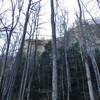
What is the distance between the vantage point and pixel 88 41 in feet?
36.2

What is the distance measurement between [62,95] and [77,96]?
113 centimetres

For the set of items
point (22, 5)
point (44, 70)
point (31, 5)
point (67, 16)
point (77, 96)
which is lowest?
point (77, 96)

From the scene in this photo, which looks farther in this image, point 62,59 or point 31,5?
point 62,59

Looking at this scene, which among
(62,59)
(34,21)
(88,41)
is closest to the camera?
(88,41)

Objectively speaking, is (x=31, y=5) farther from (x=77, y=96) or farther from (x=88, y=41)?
(x=77, y=96)

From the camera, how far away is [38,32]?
43.2 feet

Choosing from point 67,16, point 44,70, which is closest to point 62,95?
point 44,70

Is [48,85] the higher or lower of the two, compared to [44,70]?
lower

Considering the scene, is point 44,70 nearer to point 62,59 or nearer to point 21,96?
point 62,59

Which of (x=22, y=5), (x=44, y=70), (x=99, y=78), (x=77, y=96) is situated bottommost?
(x=77, y=96)

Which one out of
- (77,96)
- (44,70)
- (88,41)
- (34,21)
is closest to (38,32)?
(34,21)

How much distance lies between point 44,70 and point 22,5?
880 centimetres

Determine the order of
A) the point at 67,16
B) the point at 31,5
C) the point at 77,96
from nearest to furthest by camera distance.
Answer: the point at 31,5 < the point at 67,16 < the point at 77,96

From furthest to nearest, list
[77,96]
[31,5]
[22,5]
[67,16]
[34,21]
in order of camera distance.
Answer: [77,96]
[67,16]
[34,21]
[22,5]
[31,5]
